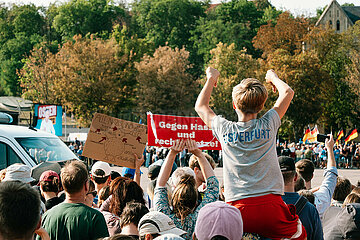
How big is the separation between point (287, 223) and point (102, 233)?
61.0 inches

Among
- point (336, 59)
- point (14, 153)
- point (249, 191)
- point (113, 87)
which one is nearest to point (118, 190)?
point (249, 191)

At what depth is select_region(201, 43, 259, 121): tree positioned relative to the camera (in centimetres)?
5519

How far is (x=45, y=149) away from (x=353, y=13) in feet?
286

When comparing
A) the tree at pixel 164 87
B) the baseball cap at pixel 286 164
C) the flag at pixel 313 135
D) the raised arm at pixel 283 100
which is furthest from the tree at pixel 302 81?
the raised arm at pixel 283 100

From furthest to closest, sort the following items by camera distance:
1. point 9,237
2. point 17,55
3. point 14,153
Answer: point 17,55 → point 14,153 → point 9,237

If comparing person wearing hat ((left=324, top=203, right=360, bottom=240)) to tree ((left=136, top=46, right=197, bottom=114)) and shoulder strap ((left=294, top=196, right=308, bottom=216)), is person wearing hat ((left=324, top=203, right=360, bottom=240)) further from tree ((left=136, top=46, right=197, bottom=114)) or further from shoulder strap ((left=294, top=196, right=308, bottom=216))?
tree ((left=136, top=46, right=197, bottom=114))

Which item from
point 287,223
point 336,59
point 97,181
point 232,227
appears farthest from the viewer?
point 336,59

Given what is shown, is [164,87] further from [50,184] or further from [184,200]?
[184,200]

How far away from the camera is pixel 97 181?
261 inches

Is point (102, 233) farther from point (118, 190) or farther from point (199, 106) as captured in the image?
point (199, 106)

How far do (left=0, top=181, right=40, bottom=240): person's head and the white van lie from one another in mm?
7159

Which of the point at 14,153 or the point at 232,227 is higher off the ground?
the point at 232,227

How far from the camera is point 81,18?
81.3 m

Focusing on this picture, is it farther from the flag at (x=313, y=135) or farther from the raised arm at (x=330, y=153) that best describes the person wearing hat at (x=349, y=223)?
the flag at (x=313, y=135)
